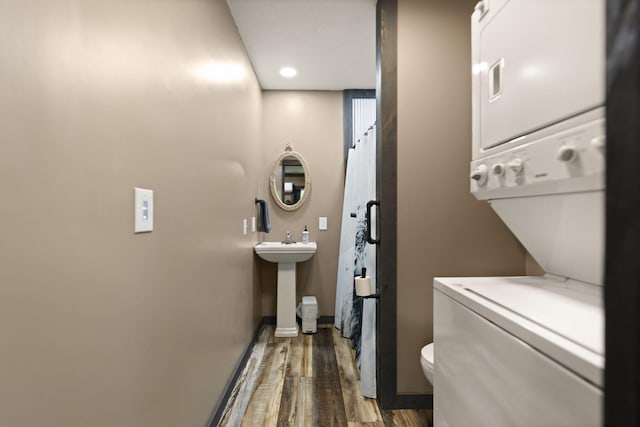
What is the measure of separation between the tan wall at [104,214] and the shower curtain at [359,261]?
3.04 feet

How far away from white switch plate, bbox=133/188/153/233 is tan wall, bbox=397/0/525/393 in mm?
1292

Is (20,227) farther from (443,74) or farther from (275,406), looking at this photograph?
(443,74)

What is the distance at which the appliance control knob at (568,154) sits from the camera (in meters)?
0.81

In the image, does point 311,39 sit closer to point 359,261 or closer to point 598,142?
point 359,261

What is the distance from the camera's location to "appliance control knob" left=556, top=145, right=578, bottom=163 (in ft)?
2.65

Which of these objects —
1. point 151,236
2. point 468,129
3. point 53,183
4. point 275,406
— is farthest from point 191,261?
point 468,129

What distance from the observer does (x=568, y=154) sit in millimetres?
814

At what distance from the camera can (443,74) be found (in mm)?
1987

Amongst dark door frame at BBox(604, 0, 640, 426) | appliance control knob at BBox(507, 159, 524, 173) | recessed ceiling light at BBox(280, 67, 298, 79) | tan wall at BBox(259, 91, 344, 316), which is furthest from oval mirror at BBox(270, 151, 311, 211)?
dark door frame at BBox(604, 0, 640, 426)

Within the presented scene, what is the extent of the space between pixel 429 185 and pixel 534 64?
1055 mm

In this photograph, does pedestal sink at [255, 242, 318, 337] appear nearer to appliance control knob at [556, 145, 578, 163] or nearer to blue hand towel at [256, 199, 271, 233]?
blue hand towel at [256, 199, 271, 233]

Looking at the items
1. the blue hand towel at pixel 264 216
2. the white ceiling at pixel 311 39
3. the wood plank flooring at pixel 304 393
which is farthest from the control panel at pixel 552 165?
the blue hand towel at pixel 264 216

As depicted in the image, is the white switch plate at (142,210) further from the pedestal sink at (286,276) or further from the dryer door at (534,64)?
the pedestal sink at (286,276)

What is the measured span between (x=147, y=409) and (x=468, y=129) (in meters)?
1.96
